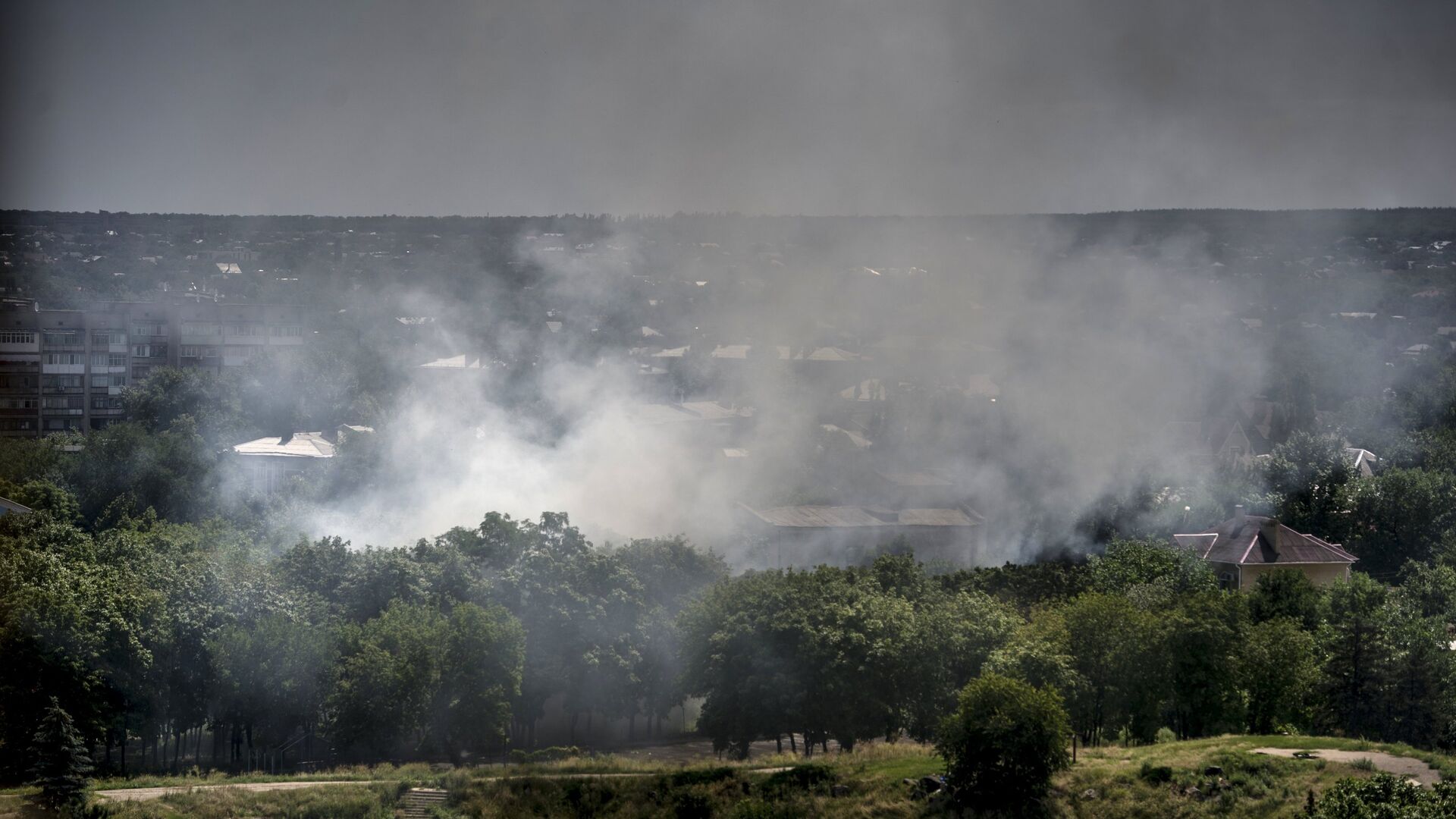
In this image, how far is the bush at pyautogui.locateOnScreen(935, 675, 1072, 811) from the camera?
2416 cm

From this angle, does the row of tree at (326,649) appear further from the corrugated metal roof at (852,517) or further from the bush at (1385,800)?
the corrugated metal roof at (852,517)

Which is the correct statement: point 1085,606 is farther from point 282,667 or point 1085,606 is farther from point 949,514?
point 949,514

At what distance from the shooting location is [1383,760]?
80.3ft

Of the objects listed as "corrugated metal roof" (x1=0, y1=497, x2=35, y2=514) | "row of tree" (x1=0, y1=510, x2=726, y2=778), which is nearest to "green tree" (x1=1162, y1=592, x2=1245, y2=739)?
"row of tree" (x1=0, y1=510, x2=726, y2=778)

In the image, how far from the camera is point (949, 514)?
51.6 m

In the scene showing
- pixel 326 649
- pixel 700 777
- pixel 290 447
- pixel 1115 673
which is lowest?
pixel 700 777

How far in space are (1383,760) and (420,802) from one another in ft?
55.7

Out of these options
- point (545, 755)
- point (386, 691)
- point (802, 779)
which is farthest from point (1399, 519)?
point (386, 691)

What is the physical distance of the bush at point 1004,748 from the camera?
79.3ft

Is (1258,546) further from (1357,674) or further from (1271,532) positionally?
(1357,674)

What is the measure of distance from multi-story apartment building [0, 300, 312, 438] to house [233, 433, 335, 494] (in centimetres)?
1482

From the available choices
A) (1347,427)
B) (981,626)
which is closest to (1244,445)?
(1347,427)

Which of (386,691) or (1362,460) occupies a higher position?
(1362,460)

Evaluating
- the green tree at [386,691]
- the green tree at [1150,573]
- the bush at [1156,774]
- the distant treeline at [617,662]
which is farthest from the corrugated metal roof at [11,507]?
the bush at [1156,774]
